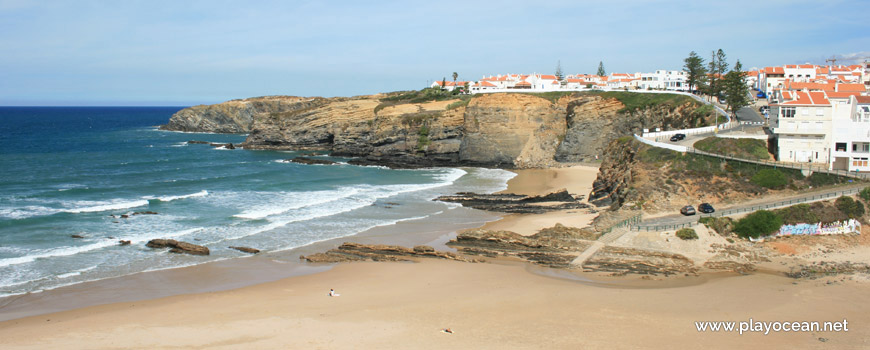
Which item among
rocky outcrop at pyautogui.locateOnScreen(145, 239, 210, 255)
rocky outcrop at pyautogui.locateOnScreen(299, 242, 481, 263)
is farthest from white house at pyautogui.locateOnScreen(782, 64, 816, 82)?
rocky outcrop at pyautogui.locateOnScreen(145, 239, 210, 255)

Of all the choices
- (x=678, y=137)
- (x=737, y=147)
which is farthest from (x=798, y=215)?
(x=678, y=137)

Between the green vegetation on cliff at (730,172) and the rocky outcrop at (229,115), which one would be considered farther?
the rocky outcrop at (229,115)

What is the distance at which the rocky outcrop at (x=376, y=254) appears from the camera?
1190 inches

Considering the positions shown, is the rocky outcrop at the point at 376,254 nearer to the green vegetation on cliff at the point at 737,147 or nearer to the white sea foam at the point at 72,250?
the white sea foam at the point at 72,250

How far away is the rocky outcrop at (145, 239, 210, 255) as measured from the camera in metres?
31.0

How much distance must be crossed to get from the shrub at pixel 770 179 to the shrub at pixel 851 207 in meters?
3.90

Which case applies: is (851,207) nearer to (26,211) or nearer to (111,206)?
(111,206)

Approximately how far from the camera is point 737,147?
39.3 meters

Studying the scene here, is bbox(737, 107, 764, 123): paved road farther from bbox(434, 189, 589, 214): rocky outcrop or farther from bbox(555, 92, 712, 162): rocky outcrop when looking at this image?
bbox(434, 189, 589, 214): rocky outcrop

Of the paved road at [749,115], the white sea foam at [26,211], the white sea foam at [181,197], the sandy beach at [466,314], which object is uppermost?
the paved road at [749,115]

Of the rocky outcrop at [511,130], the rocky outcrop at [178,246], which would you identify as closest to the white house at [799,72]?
the rocky outcrop at [511,130]

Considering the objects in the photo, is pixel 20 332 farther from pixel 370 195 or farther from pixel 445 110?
pixel 445 110

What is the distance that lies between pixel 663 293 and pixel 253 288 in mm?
17321

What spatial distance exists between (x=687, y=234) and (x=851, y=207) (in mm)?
8921
